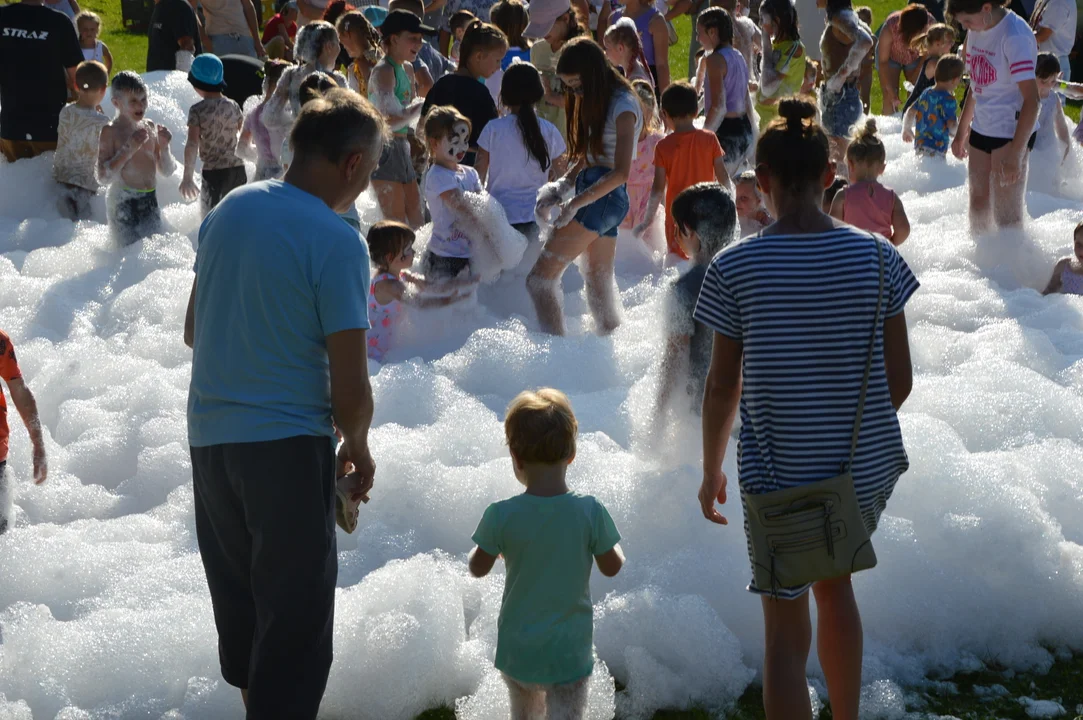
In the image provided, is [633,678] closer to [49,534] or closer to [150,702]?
[150,702]

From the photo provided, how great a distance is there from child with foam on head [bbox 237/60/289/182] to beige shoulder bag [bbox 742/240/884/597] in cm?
528

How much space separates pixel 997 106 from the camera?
7.50 meters

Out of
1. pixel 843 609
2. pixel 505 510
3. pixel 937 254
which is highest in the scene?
pixel 505 510

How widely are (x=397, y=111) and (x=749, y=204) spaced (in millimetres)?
2522

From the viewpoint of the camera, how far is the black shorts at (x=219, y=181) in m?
8.02

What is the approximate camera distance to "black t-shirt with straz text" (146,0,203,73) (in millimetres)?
11078

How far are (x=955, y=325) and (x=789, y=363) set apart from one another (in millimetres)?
4412

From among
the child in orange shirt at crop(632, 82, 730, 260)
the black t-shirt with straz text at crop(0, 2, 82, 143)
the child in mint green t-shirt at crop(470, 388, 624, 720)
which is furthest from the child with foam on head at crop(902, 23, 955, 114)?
the child in mint green t-shirt at crop(470, 388, 624, 720)

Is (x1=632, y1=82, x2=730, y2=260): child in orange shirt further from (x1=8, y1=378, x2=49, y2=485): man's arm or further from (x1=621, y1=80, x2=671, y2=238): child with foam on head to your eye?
(x1=8, y1=378, x2=49, y2=485): man's arm

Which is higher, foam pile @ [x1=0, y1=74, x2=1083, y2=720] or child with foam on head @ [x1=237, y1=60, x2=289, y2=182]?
child with foam on head @ [x1=237, y1=60, x2=289, y2=182]

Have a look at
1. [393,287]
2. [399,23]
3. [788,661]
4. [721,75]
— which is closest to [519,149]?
[393,287]

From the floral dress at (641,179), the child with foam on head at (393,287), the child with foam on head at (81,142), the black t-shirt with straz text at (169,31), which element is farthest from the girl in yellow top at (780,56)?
the black t-shirt with straz text at (169,31)

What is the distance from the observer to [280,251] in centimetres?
289

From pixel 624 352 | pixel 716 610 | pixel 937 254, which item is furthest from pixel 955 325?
pixel 716 610
